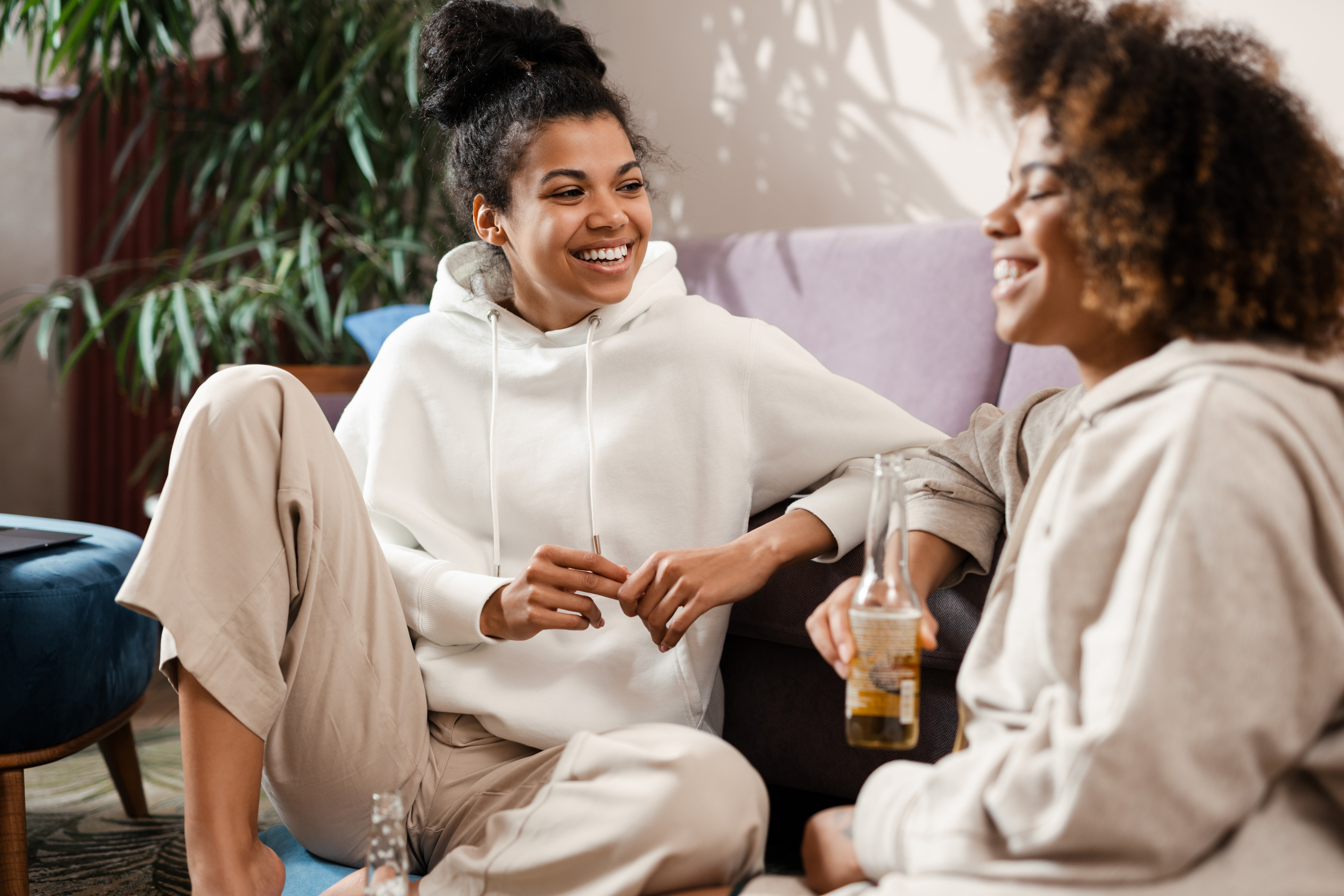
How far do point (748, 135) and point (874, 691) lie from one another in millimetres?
2058

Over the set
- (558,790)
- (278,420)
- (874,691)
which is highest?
(278,420)

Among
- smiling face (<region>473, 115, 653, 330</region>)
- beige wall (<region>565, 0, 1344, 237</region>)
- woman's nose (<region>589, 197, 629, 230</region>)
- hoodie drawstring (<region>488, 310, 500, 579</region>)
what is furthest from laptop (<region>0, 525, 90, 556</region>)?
beige wall (<region>565, 0, 1344, 237</region>)

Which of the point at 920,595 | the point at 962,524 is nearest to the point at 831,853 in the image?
the point at 920,595

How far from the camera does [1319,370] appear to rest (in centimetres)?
74

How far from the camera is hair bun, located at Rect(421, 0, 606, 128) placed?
57.4 inches

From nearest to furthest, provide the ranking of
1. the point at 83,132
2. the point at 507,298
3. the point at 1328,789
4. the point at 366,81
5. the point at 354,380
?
the point at 1328,789 < the point at 507,298 < the point at 354,380 < the point at 366,81 < the point at 83,132

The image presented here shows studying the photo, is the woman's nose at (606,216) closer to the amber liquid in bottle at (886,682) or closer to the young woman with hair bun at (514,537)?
the young woman with hair bun at (514,537)

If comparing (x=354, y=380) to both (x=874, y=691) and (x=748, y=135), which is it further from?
(x=874, y=691)

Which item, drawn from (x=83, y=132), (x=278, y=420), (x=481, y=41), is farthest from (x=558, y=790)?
(x=83, y=132)

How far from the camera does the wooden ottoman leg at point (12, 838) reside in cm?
142

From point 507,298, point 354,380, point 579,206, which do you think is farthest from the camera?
point 354,380

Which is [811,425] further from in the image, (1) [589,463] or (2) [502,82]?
(2) [502,82]

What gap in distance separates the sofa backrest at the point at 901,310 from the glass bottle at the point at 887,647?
0.97m

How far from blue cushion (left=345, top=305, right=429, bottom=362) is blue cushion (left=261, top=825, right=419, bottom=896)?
41.6 inches
